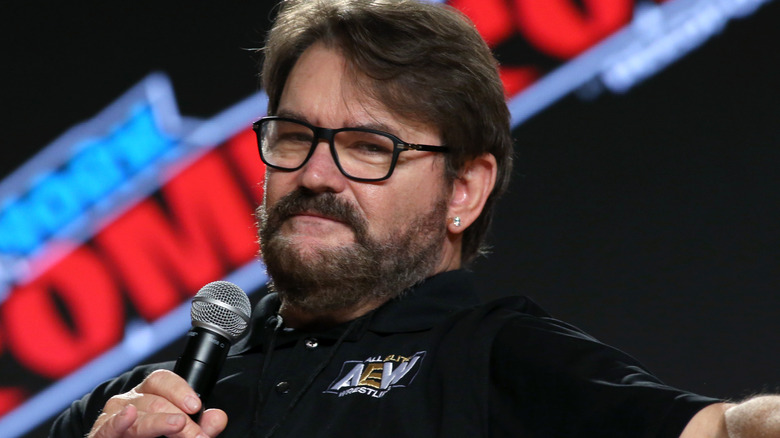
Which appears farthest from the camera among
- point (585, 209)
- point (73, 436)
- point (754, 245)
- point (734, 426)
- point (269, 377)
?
point (585, 209)

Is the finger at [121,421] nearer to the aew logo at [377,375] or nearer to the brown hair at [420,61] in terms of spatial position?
the aew logo at [377,375]

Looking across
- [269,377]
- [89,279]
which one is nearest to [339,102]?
[269,377]

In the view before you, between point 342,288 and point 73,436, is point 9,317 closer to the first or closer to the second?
point 73,436

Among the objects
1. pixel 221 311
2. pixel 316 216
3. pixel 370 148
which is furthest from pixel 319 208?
pixel 221 311

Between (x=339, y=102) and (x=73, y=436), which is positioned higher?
(x=339, y=102)

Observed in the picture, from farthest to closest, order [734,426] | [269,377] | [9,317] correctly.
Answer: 1. [9,317]
2. [269,377]
3. [734,426]

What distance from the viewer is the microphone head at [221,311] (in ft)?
3.69

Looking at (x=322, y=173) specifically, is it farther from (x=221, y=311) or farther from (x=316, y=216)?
(x=221, y=311)

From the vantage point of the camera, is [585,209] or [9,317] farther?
[9,317]

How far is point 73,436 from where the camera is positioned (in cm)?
147

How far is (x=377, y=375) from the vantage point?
47.8 inches

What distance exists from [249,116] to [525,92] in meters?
0.76

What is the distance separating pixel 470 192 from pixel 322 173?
0.29 meters

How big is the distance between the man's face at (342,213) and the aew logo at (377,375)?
0.14m
